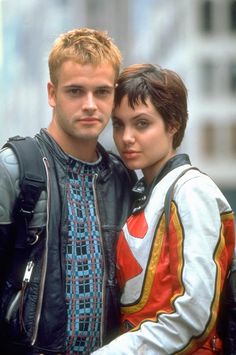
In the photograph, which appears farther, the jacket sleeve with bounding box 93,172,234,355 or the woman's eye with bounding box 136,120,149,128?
the woman's eye with bounding box 136,120,149,128

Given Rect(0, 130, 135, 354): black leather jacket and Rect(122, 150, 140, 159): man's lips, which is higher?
Rect(122, 150, 140, 159): man's lips

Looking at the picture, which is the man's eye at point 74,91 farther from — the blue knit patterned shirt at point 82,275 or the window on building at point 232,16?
the window on building at point 232,16

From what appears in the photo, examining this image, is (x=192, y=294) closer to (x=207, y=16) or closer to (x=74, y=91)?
(x=74, y=91)

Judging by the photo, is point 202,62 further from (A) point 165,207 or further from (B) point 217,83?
(A) point 165,207

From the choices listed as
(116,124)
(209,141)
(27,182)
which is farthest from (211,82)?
(27,182)

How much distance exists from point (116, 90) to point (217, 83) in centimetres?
5397

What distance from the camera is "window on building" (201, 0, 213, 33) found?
58.5 meters

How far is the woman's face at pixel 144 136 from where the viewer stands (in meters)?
4.32

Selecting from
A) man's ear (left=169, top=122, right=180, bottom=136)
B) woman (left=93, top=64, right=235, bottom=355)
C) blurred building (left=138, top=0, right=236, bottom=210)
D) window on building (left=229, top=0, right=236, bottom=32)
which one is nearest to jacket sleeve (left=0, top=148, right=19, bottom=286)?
woman (left=93, top=64, right=235, bottom=355)

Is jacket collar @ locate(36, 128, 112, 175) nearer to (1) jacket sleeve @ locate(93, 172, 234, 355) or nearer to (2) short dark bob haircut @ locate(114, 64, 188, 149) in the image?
(2) short dark bob haircut @ locate(114, 64, 188, 149)

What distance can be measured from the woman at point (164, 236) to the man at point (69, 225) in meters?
0.10

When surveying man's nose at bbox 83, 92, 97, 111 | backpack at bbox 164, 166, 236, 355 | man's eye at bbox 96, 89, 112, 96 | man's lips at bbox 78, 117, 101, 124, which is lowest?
backpack at bbox 164, 166, 236, 355

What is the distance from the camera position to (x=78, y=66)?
424cm

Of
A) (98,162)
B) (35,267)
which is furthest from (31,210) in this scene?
(98,162)
